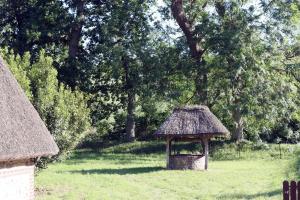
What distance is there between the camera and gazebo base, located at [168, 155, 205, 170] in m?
28.2

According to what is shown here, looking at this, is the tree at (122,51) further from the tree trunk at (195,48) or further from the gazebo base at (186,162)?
the gazebo base at (186,162)

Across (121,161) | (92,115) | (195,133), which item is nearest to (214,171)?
(195,133)

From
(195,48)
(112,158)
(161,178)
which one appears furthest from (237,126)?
(161,178)

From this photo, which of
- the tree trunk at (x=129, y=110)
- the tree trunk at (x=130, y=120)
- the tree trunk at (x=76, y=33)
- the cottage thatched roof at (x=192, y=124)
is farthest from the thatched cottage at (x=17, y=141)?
the tree trunk at (x=76, y=33)

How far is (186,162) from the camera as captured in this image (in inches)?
1113

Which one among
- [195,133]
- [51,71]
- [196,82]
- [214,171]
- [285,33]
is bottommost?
[214,171]

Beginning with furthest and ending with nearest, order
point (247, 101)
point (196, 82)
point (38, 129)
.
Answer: point (196, 82)
point (247, 101)
point (38, 129)

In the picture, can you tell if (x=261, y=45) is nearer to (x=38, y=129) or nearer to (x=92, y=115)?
(x=92, y=115)

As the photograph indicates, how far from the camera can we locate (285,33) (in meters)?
38.7

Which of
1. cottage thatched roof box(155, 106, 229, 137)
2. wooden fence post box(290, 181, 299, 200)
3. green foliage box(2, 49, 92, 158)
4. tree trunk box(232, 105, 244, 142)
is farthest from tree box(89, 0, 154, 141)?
wooden fence post box(290, 181, 299, 200)

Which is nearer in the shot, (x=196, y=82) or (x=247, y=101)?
(x=247, y=101)

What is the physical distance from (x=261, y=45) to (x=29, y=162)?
26536 mm

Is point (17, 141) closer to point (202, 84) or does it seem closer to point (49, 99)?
point (49, 99)

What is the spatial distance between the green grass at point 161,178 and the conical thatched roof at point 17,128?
5078 millimetres
